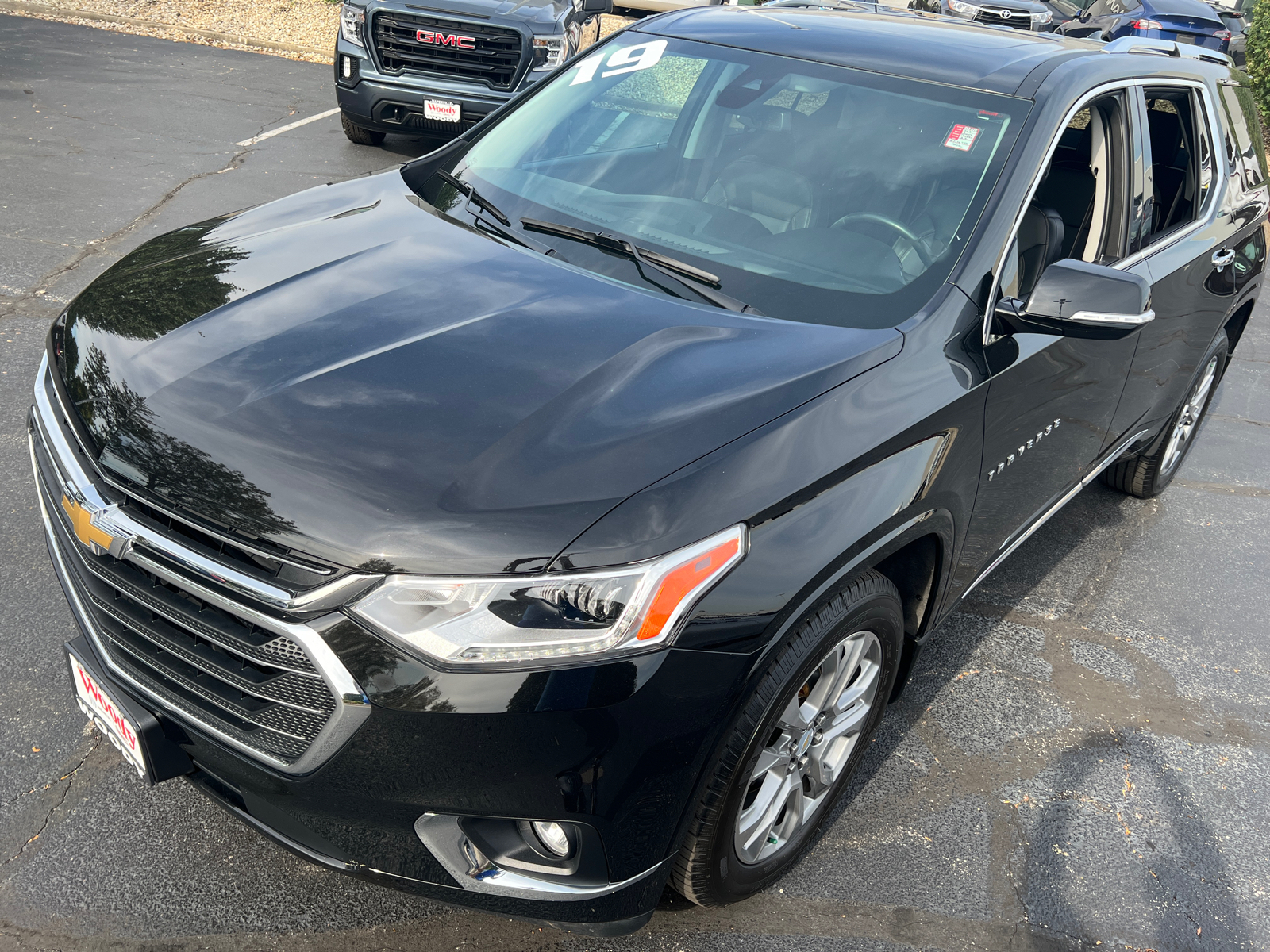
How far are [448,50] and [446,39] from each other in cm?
8

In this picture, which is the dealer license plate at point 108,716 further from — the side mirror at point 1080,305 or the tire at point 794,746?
the side mirror at point 1080,305

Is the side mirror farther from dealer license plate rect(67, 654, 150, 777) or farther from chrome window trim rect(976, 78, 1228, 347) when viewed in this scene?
dealer license plate rect(67, 654, 150, 777)

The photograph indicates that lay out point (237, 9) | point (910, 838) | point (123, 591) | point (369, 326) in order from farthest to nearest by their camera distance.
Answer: point (237, 9)
point (910, 838)
point (369, 326)
point (123, 591)

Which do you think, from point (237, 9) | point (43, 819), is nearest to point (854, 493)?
point (43, 819)

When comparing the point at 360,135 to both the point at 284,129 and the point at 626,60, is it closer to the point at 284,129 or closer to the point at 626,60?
the point at 284,129

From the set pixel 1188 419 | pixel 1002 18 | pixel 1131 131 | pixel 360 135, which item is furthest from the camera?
pixel 360 135

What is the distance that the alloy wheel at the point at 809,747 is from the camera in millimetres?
2307

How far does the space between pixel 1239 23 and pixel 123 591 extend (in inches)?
671

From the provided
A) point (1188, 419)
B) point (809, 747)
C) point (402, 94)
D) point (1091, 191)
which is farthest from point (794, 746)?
point (402, 94)

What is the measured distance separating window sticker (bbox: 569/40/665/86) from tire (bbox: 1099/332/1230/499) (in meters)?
2.60

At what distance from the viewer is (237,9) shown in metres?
14.1

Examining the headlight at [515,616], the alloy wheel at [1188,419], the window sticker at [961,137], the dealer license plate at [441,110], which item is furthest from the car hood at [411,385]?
the dealer license plate at [441,110]

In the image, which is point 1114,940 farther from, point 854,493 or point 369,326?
point 369,326

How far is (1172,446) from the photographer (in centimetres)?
470
